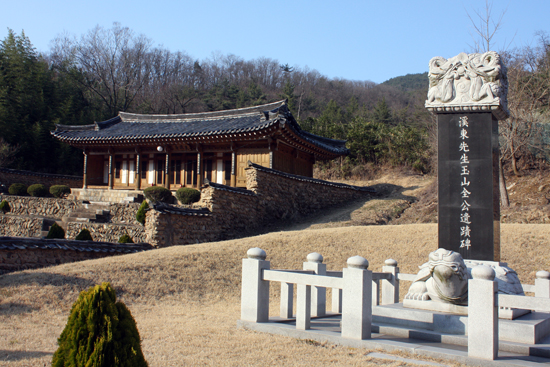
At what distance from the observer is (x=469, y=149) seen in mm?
6676

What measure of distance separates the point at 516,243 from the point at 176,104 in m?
41.1

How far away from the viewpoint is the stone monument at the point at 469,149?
21.3 ft

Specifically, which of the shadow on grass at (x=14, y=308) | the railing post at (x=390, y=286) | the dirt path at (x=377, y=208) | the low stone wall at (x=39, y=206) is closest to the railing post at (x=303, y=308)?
the railing post at (x=390, y=286)

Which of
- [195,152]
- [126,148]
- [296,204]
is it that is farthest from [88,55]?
[296,204]

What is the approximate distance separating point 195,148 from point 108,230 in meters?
7.27

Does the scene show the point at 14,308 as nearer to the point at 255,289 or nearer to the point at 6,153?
the point at 255,289

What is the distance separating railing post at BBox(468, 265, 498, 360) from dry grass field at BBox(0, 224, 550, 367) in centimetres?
85

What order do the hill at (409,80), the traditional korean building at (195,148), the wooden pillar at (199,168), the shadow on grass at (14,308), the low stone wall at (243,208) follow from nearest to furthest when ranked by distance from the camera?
the shadow on grass at (14,308) → the low stone wall at (243,208) → the traditional korean building at (195,148) → the wooden pillar at (199,168) → the hill at (409,80)

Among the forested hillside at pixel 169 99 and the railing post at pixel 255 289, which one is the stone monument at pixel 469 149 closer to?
the railing post at pixel 255 289

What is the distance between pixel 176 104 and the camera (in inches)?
1834

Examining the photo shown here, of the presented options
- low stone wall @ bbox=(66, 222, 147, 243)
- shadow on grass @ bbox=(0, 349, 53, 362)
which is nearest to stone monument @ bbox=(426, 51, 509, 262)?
shadow on grass @ bbox=(0, 349, 53, 362)

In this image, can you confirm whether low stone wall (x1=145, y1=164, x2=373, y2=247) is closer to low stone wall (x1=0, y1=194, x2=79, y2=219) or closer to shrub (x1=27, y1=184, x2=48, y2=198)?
low stone wall (x1=0, y1=194, x2=79, y2=219)

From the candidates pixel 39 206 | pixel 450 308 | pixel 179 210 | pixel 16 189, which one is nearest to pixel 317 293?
pixel 450 308

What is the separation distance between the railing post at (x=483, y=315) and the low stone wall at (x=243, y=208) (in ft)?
35.0
